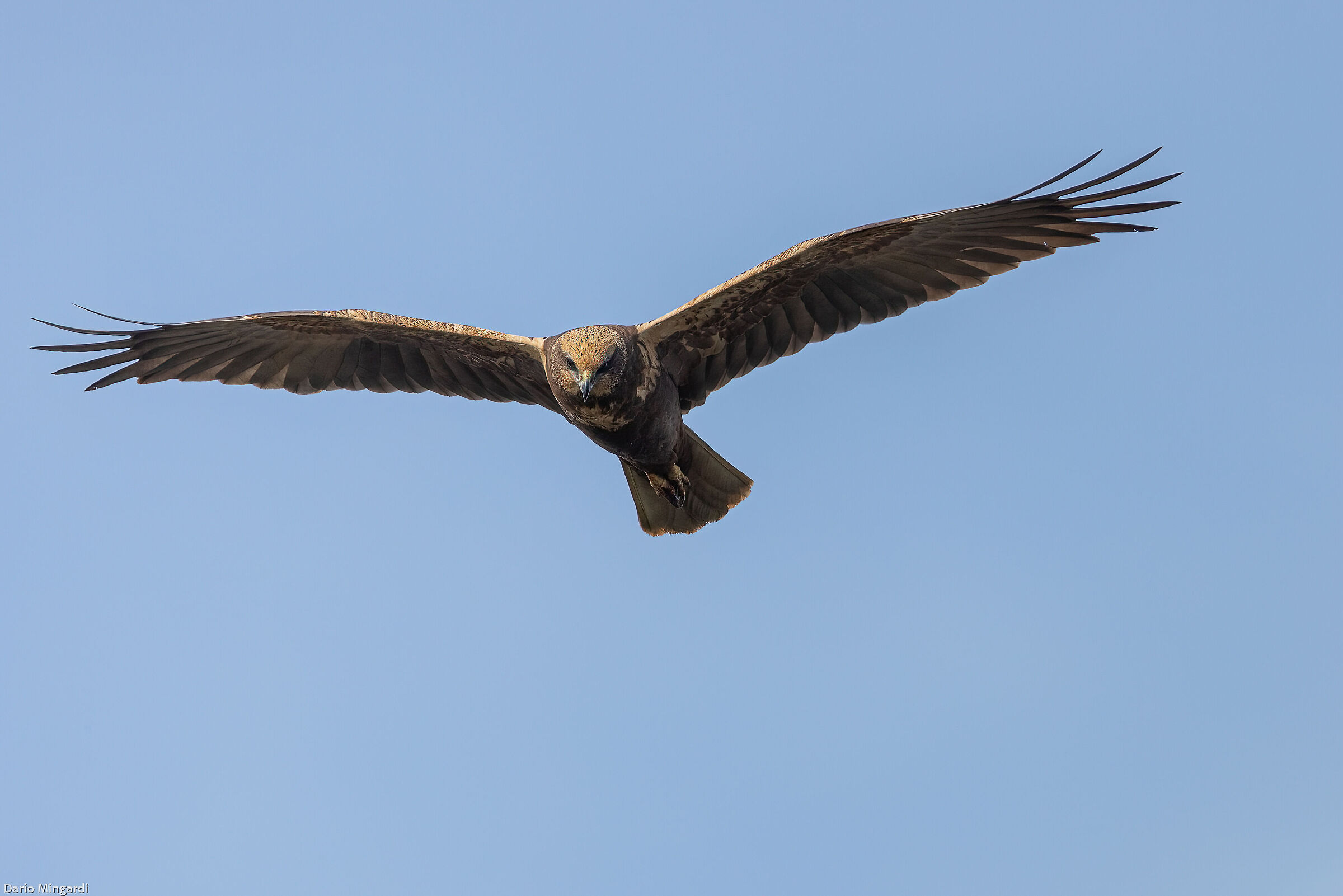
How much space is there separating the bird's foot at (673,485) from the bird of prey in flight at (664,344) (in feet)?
0.05

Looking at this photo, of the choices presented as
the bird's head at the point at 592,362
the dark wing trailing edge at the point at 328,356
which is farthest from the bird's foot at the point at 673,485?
the bird's head at the point at 592,362

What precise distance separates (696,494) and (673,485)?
0.29 meters

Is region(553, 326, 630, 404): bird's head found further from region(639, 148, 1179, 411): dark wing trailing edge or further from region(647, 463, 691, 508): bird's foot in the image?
region(647, 463, 691, 508): bird's foot

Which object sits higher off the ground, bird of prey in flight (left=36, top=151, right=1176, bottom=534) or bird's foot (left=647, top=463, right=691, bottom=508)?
bird of prey in flight (left=36, top=151, right=1176, bottom=534)

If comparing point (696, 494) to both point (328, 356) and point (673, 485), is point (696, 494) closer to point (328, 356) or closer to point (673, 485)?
point (673, 485)

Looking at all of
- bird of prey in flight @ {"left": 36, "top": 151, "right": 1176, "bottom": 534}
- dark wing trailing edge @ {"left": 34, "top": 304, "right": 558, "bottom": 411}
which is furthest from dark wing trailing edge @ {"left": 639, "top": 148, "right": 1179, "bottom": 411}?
dark wing trailing edge @ {"left": 34, "top": 304, "right": 558, "bottom": 411}

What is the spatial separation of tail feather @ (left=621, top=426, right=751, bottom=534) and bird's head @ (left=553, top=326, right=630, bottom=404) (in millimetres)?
1667

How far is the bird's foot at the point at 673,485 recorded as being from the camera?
973 centimetres

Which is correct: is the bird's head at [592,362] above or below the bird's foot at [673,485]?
above

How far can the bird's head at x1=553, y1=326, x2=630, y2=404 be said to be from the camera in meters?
8.10

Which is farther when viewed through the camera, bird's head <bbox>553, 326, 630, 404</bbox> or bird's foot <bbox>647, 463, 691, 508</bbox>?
bird's foot <bbox>647, 463, 691, 508</bbox>

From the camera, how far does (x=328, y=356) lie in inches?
395

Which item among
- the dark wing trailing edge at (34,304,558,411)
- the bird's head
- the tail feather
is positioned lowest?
the tail feather

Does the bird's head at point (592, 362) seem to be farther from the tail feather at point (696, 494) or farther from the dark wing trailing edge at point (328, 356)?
the tail feather at point (696, 494)
